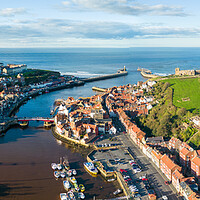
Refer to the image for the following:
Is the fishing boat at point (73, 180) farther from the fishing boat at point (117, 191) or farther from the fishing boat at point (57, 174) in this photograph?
the fishing boat at point (117, 191)

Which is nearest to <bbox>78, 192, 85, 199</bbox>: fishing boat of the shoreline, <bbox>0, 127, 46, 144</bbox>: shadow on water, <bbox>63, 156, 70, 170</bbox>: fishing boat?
<bbox>63, 156, 70, 170</bbox>: fishing boat

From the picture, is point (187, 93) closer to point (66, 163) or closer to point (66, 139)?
point (66, 139)

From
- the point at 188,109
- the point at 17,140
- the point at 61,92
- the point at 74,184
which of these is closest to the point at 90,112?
the point at 17,140

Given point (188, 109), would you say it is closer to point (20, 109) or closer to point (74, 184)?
point (74, 184)

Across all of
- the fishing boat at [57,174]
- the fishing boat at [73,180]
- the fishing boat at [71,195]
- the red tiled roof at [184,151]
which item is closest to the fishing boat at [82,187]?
the fishing boat at [73,180]

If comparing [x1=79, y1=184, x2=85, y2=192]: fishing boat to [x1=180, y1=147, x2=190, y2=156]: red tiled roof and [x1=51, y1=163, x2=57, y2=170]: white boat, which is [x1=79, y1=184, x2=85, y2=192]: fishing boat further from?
[x1=180, y1=147, x2=190, y2=156]: red tiled roof
